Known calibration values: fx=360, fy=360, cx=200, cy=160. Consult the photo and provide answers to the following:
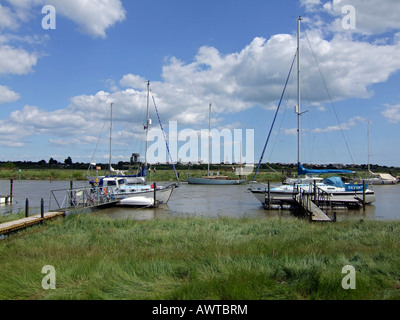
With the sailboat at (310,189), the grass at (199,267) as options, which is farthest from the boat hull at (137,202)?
the grass at (199,267)

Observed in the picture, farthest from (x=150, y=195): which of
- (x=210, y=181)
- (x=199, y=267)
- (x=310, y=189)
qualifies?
(x=210, y=181)

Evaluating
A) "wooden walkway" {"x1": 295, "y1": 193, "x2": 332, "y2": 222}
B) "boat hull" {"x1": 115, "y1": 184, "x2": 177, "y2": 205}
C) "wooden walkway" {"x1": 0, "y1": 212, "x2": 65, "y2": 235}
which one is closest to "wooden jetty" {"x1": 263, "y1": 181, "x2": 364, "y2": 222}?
"wooden walkway" {"x1": 295, "y1": 193, "x2": 332, "y2": 222}

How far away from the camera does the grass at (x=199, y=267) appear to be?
6590mm

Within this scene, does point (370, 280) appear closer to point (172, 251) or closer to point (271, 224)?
point (172, 251)

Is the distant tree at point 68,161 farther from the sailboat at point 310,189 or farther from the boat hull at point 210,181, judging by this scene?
the sailboat at point 310,189

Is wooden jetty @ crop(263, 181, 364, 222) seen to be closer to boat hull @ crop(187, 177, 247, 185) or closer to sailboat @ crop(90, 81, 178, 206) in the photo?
sailboat @ crop(90, 81, 178, 206)

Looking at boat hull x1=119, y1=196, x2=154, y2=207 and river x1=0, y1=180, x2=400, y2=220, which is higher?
boat hull x1=119, y1=196, x2=154, y2=207

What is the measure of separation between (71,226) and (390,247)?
512 inches

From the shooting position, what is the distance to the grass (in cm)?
659

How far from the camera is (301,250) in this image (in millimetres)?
10062
